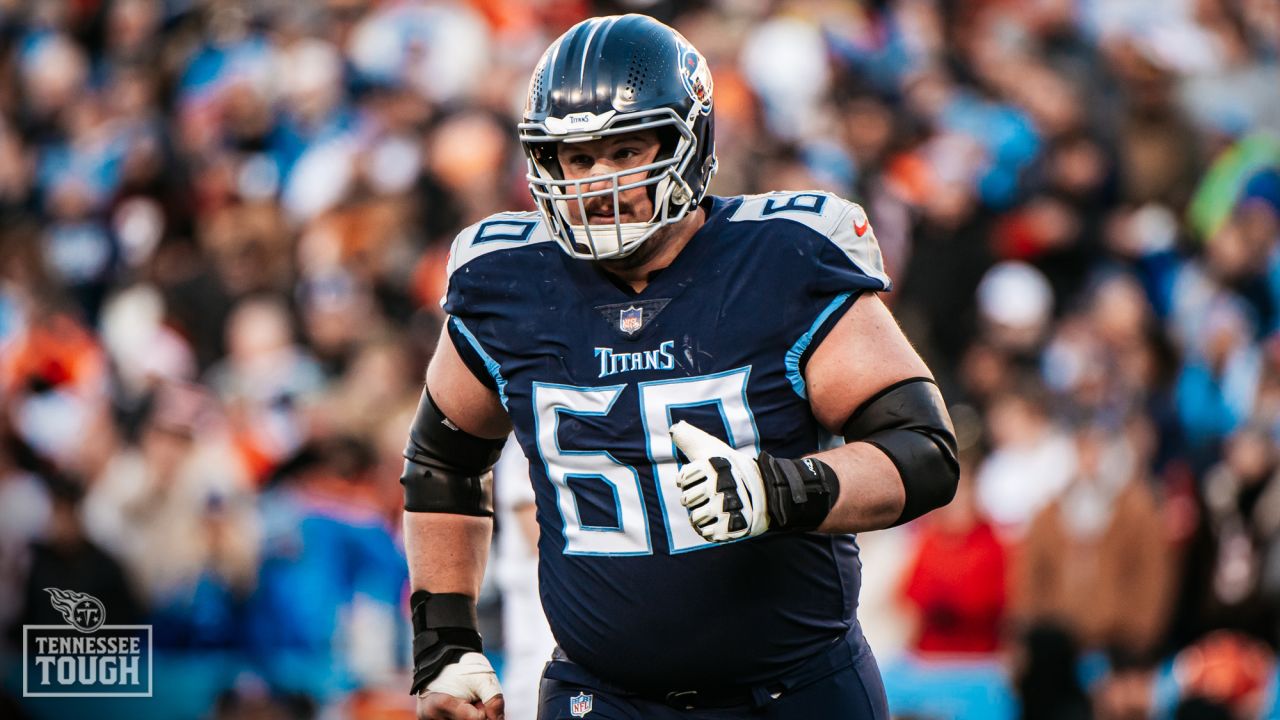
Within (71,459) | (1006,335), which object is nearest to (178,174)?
(71,459)

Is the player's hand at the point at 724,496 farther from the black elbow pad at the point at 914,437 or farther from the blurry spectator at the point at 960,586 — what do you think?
the blurry spectator at the point at 960,586

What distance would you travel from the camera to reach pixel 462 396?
3.87 m

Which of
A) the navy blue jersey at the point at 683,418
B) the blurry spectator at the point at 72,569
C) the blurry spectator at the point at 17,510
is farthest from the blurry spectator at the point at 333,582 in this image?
the navy blue jersey at the point at 683,418

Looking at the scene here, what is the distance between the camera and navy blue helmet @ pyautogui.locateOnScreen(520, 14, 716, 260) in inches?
140

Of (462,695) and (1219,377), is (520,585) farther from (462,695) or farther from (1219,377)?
(1219,377)

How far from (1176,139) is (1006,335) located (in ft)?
6.03

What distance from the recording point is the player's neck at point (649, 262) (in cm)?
365

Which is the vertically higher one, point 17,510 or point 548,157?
point 17,510

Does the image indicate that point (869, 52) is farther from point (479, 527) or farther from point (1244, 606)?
point (479, 527)

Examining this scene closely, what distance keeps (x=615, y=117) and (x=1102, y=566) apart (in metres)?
4.88

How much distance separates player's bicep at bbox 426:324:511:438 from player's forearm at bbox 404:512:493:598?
0.22m

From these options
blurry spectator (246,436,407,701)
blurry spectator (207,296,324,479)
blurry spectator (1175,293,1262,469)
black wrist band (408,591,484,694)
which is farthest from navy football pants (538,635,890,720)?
blurry spectator (207,296,324,479)

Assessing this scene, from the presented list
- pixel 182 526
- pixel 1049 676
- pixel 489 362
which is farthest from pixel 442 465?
pixel 182 526

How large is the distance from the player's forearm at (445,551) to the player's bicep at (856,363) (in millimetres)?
947
